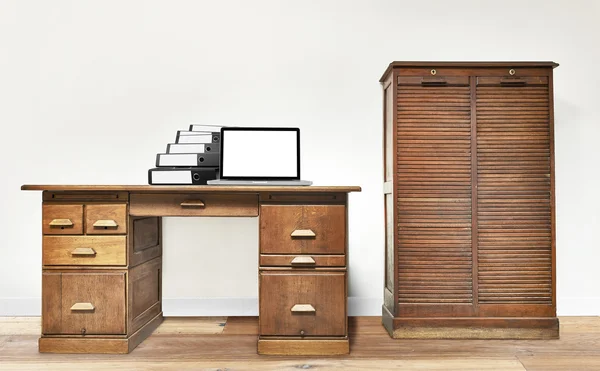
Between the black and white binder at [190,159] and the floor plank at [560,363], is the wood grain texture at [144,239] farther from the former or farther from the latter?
the floor plank at [560,363]

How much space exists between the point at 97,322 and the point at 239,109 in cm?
132

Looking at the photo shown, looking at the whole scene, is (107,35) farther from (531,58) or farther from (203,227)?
(531,58)

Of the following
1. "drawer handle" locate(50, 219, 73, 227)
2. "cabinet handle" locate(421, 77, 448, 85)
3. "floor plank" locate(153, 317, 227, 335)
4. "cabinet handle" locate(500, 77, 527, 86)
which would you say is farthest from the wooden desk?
"cabinet handle" locate(500, 77, 527, 86)

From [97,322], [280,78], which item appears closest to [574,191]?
[280,78]

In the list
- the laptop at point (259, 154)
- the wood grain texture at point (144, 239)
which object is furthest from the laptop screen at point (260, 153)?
the wood grain texture at point (144, 239)

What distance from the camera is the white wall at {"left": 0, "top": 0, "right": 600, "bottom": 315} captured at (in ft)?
9.02

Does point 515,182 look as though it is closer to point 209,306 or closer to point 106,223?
point 209,306

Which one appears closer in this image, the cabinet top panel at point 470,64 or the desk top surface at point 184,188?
the desk top surface at point 184,188

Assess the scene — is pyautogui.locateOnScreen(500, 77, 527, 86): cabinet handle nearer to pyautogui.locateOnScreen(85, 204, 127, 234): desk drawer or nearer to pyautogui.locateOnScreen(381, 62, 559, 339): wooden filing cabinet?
pyautogui.locateOnScreen(381, 62, 559, 339): wooden filing cabinet

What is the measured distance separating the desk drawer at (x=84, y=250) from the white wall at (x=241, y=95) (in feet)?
1.98

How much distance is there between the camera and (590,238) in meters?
2.75

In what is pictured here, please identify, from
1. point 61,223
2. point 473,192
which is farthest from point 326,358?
point 61,223

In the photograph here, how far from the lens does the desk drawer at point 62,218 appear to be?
85.1 inches

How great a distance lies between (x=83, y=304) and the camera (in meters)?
2.13
